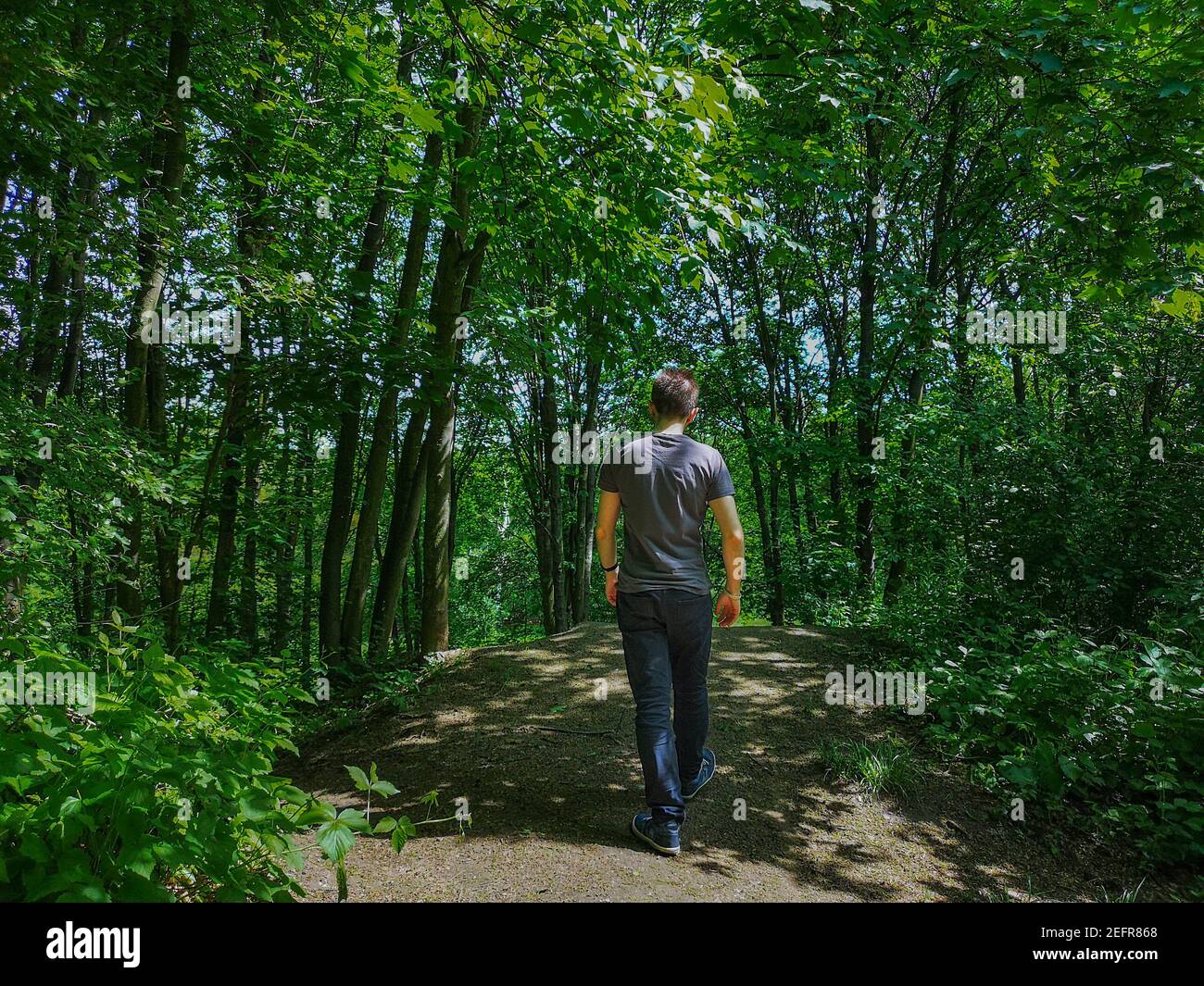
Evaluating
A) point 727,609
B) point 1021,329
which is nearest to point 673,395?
point 727,609

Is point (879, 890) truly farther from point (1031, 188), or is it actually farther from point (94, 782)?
point (1031, 188)

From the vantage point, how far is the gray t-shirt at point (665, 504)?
11.7 ft

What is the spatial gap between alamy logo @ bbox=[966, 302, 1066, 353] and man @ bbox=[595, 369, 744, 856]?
24.2 ft

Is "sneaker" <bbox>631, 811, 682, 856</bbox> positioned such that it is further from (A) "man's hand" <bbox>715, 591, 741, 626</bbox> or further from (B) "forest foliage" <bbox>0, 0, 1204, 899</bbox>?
(B) "forest foliage" <bbox>0, 0, 1204, 899</bbox>

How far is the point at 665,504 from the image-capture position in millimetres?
3578

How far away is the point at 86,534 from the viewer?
5801 millimetres

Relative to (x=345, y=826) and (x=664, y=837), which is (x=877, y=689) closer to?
(x=664, y=837)

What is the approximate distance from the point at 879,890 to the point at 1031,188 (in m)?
5.31

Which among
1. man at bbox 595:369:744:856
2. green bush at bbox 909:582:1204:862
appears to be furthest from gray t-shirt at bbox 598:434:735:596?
green bush at bbox 909:582:1204:862

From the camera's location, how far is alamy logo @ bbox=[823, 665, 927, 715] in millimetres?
5676

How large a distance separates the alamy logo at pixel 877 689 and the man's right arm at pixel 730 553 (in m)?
2.76
